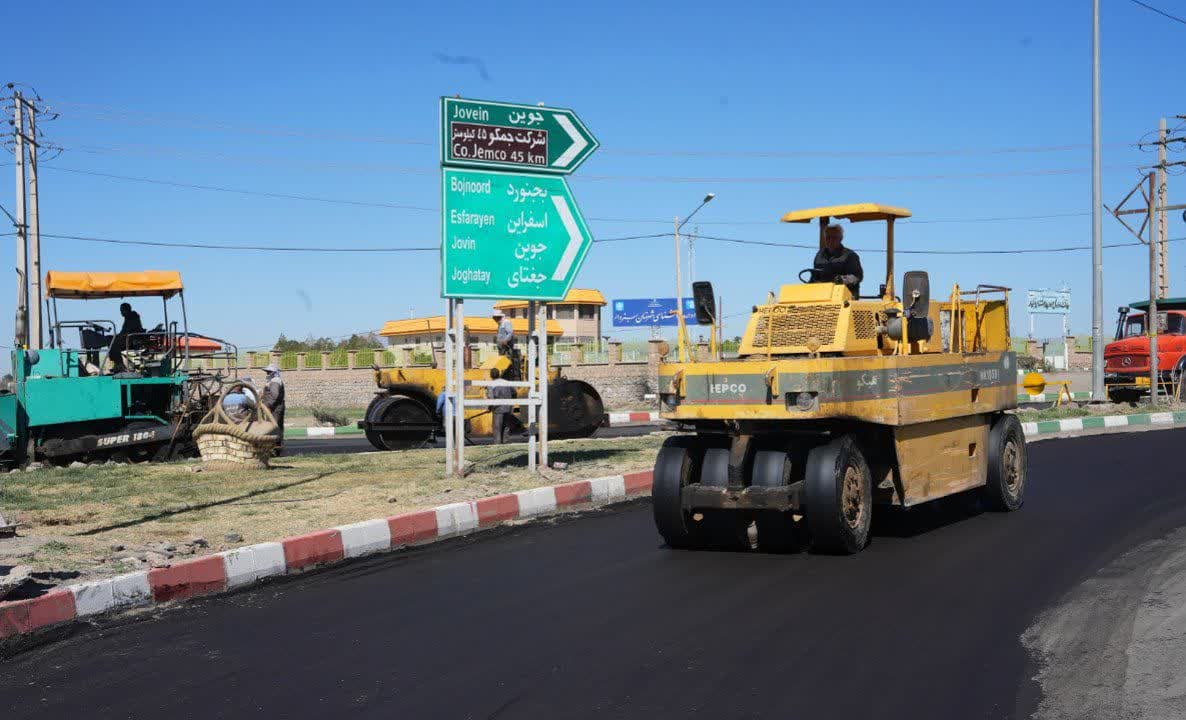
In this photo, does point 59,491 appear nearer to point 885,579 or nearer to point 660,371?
point 660,371

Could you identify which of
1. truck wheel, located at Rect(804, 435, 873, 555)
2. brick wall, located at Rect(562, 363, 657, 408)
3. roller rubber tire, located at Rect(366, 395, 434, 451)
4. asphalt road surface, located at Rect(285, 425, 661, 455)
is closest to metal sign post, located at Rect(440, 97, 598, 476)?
truck wheel, located at Rect(804, 435, 873, 555)

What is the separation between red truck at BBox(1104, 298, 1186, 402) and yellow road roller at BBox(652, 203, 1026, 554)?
21470mm

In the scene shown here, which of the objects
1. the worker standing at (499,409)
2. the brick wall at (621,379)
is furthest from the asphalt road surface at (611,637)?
the brick wall at (621,379)

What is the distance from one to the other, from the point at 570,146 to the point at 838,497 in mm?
6677

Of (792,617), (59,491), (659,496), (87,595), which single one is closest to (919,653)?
(792,617)

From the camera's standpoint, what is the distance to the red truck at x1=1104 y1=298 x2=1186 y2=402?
93.6ft

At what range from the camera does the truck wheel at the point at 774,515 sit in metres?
8.24

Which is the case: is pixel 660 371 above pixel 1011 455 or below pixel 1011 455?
above

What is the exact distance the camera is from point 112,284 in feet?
54.2

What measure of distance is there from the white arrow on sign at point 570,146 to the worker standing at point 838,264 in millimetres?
4564

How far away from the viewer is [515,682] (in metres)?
5.24

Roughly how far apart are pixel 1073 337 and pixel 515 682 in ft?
178

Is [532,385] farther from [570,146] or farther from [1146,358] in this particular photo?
[1146,358]

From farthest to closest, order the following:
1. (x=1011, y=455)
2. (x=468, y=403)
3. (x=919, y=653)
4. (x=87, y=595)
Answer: (x=468, y=403), (x=1011, y=455), (x=87, y=595), (x=919, y=653)
